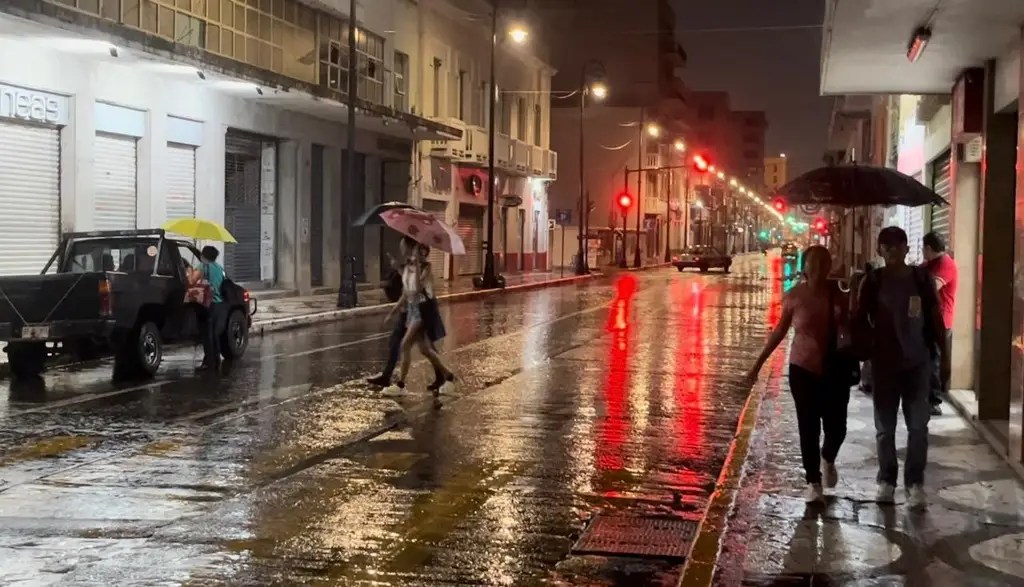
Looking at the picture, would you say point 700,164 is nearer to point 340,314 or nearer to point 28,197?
point 340,314

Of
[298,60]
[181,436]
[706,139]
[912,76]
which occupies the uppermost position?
[706,139]

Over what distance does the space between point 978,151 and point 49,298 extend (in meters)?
10.9

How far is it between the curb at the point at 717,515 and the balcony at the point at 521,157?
136 feet

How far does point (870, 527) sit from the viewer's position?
7.19m

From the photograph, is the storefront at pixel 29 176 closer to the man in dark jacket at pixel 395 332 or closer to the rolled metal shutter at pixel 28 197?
the rolled metal shutter at pixel 28 197

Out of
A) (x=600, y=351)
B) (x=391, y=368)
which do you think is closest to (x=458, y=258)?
(x=600, y=351)

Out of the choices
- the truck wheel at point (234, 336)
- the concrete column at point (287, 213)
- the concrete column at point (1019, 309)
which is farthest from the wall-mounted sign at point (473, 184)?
the concrete column at point (1019, 309)

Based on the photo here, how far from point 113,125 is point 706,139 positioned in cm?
13387

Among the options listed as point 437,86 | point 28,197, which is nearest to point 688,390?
point 28,197

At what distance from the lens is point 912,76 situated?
13.2 metres

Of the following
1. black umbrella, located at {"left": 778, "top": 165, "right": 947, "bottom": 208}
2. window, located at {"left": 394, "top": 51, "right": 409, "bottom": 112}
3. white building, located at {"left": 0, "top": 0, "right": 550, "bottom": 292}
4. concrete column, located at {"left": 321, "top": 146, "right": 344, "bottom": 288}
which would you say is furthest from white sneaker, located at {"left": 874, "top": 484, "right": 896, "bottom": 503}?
window, located at {"left": 394, "top": 51, "right": 409, "bottom": 112}

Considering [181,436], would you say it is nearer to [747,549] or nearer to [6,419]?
[6,419]

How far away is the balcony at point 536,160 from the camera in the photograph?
182 ft

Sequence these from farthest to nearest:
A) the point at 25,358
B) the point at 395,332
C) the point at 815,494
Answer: the point at 25,358
the point at 395,332
the point at 815,494
